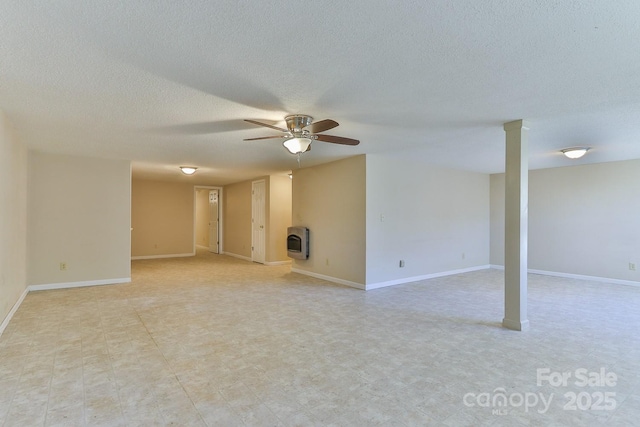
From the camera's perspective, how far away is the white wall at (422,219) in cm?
538

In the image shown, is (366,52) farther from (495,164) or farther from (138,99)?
(495,164)

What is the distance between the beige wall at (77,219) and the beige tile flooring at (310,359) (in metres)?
0.65

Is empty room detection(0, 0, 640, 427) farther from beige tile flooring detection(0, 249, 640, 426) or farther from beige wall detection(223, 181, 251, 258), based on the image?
beige wall detection(223, 181, 251, 258)

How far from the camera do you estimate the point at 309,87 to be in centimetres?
250

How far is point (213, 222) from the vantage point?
1045 cm

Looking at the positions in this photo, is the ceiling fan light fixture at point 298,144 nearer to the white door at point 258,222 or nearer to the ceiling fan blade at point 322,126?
the ceiling fan blade at point 322,126

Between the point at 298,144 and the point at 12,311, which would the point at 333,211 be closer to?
the point at 298,144

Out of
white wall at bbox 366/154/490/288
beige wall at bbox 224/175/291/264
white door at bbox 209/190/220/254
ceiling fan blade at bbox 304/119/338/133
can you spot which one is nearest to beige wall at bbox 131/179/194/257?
white door at bbox 209/190/220/254

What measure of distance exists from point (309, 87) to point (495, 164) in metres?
5.09

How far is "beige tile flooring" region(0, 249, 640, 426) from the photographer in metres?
1.97

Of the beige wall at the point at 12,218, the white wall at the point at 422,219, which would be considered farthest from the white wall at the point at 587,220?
the beige wall at the point at 12,218

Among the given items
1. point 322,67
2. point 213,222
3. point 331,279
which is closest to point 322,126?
point 322,67

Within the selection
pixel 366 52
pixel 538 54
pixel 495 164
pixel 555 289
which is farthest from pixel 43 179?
pixel 555 289

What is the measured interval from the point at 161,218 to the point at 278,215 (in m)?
3.74
